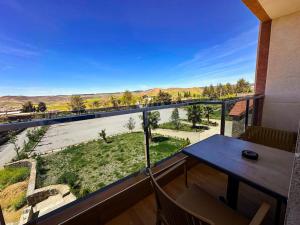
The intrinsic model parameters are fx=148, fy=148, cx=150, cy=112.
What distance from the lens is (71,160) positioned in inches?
70.4

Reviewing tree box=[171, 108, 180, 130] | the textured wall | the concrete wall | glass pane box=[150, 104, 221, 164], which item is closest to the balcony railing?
glass pane box=[150, 104, 221, 164]

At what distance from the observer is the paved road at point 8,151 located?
1191 millimetres

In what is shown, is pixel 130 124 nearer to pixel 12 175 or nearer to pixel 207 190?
pixel 12 175

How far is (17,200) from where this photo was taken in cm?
131

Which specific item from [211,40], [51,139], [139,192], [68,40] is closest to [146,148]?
[139,192]

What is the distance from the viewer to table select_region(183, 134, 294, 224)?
1.02m

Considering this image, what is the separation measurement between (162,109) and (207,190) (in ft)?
4.32

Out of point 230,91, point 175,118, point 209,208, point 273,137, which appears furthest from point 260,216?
point 230,91

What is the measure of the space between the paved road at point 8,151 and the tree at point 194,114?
244 cm

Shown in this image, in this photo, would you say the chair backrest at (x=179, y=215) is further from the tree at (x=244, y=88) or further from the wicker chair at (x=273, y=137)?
the tree at (x=244, y=88)

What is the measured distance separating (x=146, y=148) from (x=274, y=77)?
3.82 meters

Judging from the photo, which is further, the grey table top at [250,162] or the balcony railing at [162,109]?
the balcony railing at [162,109]

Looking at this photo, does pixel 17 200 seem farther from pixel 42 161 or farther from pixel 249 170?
pixel 249 170

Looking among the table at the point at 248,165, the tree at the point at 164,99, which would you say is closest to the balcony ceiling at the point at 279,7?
the tree at the point at 164,99
